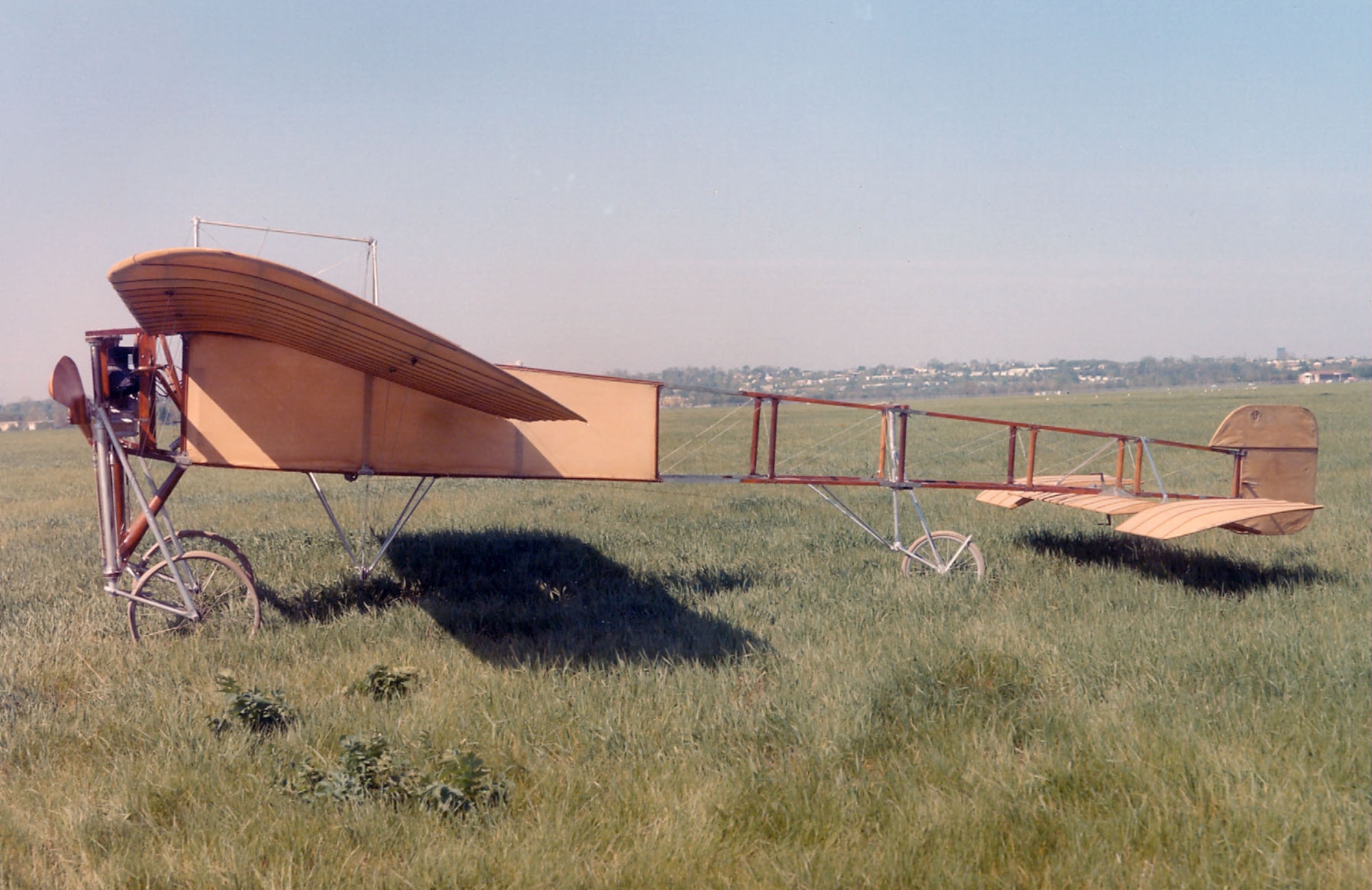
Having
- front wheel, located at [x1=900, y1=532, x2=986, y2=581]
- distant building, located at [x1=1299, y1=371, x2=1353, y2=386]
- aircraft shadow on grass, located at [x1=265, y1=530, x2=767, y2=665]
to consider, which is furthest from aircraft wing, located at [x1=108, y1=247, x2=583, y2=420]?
distant building, located at [x1=1299, y1=371, x2=1353, y2=386]

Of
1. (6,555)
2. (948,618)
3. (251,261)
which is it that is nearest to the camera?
(251,261)

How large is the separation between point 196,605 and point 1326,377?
18441 cm

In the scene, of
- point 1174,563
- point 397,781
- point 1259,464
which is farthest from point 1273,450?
point 397,781

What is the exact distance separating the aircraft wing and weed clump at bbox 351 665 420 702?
6.00 ft

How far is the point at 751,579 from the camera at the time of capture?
8.33m

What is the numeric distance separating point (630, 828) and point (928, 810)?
4.14ft

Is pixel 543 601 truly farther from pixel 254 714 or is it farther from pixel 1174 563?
pixel 1174 563

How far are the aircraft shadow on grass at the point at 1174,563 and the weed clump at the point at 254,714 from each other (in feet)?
23.3

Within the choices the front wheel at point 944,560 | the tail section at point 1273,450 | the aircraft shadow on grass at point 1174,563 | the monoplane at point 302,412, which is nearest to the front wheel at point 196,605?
the monoplane at point 302,412

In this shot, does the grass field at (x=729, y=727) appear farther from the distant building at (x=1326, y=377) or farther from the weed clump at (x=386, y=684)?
the distant building at (x=1326, y=377)

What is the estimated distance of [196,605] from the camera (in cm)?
643

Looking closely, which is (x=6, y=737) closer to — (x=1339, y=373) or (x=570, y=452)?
(x=570, y=452)

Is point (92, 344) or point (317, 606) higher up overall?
point (92, 344)

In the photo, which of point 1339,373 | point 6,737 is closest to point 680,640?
point 6,737
